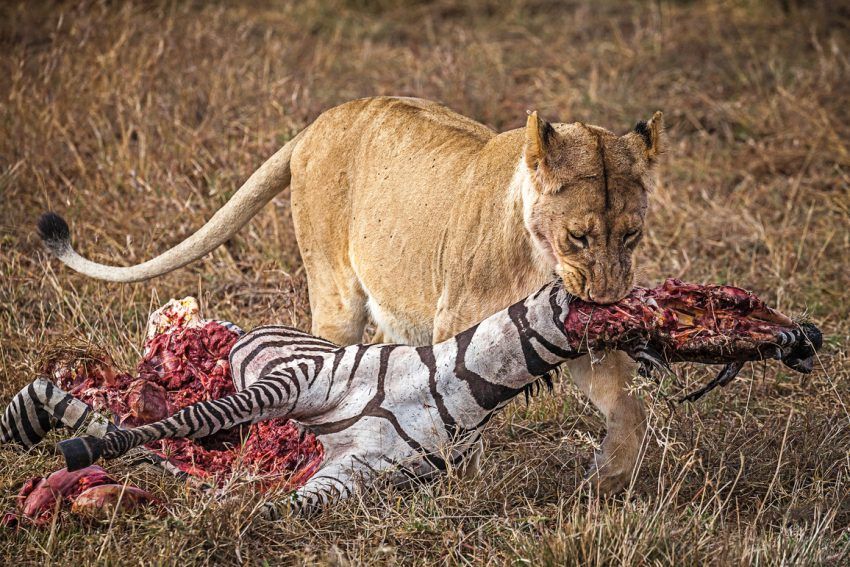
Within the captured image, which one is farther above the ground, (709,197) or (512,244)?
(512,244)

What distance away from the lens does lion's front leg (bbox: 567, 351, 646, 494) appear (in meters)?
3.22

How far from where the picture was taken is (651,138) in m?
3.21

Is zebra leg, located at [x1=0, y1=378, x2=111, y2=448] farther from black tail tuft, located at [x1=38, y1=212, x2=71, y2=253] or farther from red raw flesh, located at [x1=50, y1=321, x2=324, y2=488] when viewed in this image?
black tail tuft, located at [x1=38, y1=212, x2=71, y2=253]

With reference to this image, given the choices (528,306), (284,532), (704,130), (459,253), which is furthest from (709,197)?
(284,532)

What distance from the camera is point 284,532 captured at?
2930 mm

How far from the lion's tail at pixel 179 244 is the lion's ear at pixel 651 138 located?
1687mm

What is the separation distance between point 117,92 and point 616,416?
4.02 metres

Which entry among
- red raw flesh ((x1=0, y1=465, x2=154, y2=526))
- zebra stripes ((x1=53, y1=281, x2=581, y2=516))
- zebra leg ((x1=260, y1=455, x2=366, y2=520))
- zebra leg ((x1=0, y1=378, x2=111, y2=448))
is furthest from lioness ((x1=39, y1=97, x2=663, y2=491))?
red raw flesh ((x1=0, y1=465, x2=154, y2=526))

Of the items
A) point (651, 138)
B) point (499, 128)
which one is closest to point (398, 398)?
point (651, 138)

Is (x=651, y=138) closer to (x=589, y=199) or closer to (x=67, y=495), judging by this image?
(x=589, y=199)

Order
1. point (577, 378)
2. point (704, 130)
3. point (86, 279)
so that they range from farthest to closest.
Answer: point (704, 130)
point (86, 279)
point (577, 378)

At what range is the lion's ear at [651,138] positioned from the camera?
3.19m

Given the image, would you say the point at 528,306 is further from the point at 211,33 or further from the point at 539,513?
the point at 211,33

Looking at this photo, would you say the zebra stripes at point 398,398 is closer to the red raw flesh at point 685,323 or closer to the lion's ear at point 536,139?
the red raw flesh at point 685,323
